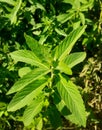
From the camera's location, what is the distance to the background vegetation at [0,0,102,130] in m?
2.19

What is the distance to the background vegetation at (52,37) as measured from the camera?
7.17 feet

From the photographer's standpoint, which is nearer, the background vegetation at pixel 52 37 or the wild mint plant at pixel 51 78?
the wild mint plant at pixel 51 78

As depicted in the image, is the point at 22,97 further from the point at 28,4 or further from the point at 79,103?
the point at 28,4

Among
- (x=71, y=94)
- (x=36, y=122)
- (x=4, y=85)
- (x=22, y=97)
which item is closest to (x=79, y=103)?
(x=71, y=94)

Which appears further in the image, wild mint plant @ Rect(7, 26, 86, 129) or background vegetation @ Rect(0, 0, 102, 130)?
background vegetation @ Rect(0, 0, 102, 130)

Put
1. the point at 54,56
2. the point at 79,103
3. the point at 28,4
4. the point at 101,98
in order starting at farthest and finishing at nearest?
the point at 101,98
the point at 28,4
the point at 54,56
the point at 79,103

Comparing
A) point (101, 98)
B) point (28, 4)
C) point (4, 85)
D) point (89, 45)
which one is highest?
point (28, 4)

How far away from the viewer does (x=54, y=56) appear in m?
1.57

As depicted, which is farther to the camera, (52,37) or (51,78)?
(52,37)

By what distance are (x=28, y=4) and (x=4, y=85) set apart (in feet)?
2.02

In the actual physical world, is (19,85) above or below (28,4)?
below

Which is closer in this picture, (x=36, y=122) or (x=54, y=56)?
(x=54, y=56)

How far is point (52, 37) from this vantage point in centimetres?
222

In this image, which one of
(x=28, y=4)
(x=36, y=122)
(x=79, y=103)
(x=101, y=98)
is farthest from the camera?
(x=101, y=98)
